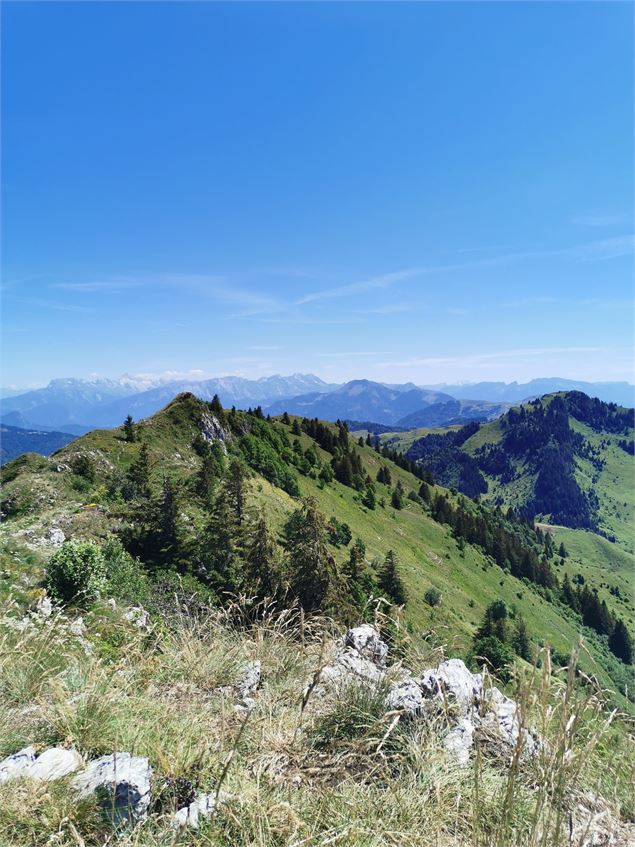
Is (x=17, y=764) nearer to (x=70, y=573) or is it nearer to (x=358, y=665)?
(x=358, y=665)

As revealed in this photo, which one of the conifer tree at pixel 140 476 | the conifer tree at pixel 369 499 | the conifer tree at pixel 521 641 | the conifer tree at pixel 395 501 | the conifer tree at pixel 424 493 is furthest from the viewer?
the conifer tree at pixel 424 493

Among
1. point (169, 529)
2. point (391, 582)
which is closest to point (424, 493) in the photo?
point (391, 582)

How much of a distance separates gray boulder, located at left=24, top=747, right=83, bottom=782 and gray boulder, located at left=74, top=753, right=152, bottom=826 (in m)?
0.13

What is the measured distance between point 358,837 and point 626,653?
449ft

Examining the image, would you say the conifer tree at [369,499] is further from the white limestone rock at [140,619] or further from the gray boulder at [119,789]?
the gray boulder at [119,789]

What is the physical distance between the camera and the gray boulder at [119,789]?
3072 millimetres

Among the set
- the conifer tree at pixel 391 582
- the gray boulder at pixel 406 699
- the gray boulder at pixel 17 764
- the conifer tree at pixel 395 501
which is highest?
the gray boulder at pixel 17 764

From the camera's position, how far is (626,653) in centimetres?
10475

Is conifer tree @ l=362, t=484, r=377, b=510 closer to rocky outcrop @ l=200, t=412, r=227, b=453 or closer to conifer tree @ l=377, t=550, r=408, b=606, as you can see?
conifer tree @ l=377, t=550, r=408, b=606

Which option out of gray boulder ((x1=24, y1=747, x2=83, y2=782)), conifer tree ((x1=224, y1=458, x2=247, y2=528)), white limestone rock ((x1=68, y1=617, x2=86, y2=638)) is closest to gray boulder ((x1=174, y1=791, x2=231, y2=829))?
gray boulder ((x1=24, y1=747, x2=83, y2=782))

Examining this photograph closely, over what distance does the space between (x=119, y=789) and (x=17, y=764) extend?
95cm

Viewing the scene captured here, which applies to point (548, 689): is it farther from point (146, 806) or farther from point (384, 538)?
point (384, 538)

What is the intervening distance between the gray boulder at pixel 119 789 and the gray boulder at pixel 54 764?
13 cm

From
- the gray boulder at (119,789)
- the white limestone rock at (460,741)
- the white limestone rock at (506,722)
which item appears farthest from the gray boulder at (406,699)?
the gray boulder at (119,789)
